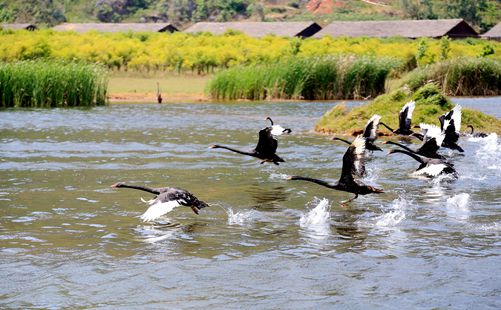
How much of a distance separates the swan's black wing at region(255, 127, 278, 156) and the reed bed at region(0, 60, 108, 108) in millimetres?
21192

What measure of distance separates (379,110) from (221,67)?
3264cm

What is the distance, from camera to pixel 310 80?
43.0m

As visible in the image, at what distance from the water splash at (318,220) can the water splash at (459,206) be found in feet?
6.44

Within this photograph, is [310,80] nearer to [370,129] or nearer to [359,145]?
[370,129]

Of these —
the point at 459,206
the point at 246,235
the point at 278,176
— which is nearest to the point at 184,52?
the point at 278,176

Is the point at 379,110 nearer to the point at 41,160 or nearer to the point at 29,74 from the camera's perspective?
the point at 41,160

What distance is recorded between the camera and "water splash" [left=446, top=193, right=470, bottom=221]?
1439 centimetres

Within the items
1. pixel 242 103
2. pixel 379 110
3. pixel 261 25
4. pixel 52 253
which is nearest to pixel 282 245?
pixel 52 253

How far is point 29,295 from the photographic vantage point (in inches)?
394

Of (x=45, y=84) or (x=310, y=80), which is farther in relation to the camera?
(x=310, y=80)

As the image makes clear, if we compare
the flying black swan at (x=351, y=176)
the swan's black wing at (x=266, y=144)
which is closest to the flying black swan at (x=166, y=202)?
the flying black swan at (x=351, y=176)

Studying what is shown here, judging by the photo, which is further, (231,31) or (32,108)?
(231,31)

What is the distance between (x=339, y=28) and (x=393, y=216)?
247ft

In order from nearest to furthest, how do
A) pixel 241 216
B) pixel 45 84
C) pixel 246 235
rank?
1. pixel 246 235
2. pixel 241 216
3. pixel 45 84
